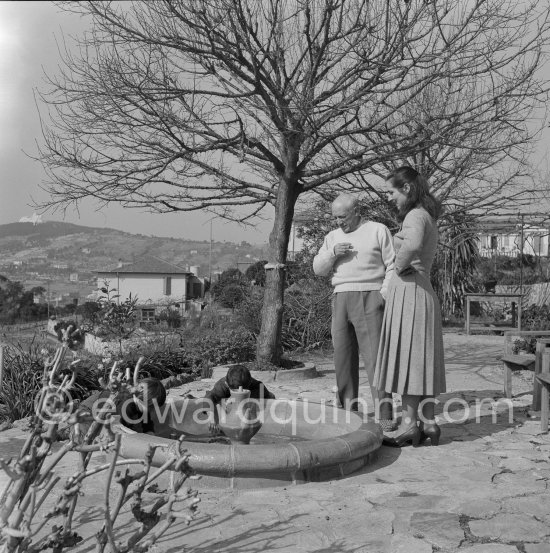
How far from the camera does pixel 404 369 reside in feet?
15.5

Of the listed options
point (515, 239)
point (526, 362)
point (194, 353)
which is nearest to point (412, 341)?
point (526, 362)

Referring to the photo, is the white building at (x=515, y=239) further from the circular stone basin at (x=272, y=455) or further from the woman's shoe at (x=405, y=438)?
the circular stone basin at (x=272, y=455)

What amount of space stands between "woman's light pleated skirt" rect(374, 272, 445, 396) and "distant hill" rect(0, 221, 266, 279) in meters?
9.54

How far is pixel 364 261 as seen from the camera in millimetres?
5281

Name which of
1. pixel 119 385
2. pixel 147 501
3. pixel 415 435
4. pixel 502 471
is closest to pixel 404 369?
pixel 415 435

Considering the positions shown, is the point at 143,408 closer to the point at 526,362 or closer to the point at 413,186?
the point at 413,186

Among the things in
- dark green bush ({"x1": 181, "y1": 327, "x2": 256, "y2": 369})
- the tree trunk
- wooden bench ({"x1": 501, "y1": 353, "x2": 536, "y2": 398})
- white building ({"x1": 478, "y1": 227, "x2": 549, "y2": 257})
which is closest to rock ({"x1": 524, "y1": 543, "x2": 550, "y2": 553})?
wooden bench ({"x1": 501, "y1": 353, "x2": 536, "y2": 398})

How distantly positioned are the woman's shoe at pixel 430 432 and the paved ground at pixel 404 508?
0.07 m

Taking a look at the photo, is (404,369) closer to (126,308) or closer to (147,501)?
(147,501)

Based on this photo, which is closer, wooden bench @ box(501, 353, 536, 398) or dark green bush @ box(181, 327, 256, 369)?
wooden bench @ box(501, 353, 536, 398)

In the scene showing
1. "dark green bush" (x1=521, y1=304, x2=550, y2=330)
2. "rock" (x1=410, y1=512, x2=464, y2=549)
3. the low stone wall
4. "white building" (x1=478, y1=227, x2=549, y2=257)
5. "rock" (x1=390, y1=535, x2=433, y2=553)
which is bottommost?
"rock" (x1=390, y1=535, x2=433, y2=553)

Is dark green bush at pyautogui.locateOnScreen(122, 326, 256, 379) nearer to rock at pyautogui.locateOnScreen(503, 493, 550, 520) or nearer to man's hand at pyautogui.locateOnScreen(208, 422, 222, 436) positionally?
man's hand at pyautogui.locateOnScreen(208, 422, 222, 436)

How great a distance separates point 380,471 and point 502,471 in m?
0.76

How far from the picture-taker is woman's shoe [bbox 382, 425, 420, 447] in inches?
191
